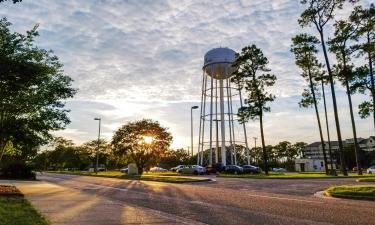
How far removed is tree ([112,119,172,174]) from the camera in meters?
60.4

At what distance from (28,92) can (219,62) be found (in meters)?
39.1

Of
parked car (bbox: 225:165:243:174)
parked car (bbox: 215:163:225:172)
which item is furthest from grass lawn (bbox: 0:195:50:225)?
parked car (bbox: 215:163:225:172)

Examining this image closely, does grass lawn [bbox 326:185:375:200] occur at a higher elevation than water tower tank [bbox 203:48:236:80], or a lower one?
lower

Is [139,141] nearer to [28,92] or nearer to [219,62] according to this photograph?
[219,62]

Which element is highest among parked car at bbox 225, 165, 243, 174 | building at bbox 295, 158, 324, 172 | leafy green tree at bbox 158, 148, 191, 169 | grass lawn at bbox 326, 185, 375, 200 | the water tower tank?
the water tower tank

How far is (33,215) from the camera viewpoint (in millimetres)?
10656

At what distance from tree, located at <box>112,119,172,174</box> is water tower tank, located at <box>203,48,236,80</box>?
12.3 metres

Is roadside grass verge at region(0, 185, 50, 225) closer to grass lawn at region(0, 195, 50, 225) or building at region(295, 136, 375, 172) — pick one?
Result: grass lawn at region(0, 195, 50, 225)

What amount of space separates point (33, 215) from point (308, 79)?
39.9 m

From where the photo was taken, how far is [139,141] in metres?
60.7

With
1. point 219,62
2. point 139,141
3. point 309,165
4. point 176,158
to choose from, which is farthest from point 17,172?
point 176,158

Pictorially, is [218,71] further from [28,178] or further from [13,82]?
[13,82]

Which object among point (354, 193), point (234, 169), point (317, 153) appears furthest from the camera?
point (317, 153)

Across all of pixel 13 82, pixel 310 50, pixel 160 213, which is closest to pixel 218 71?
pixel 310 50
